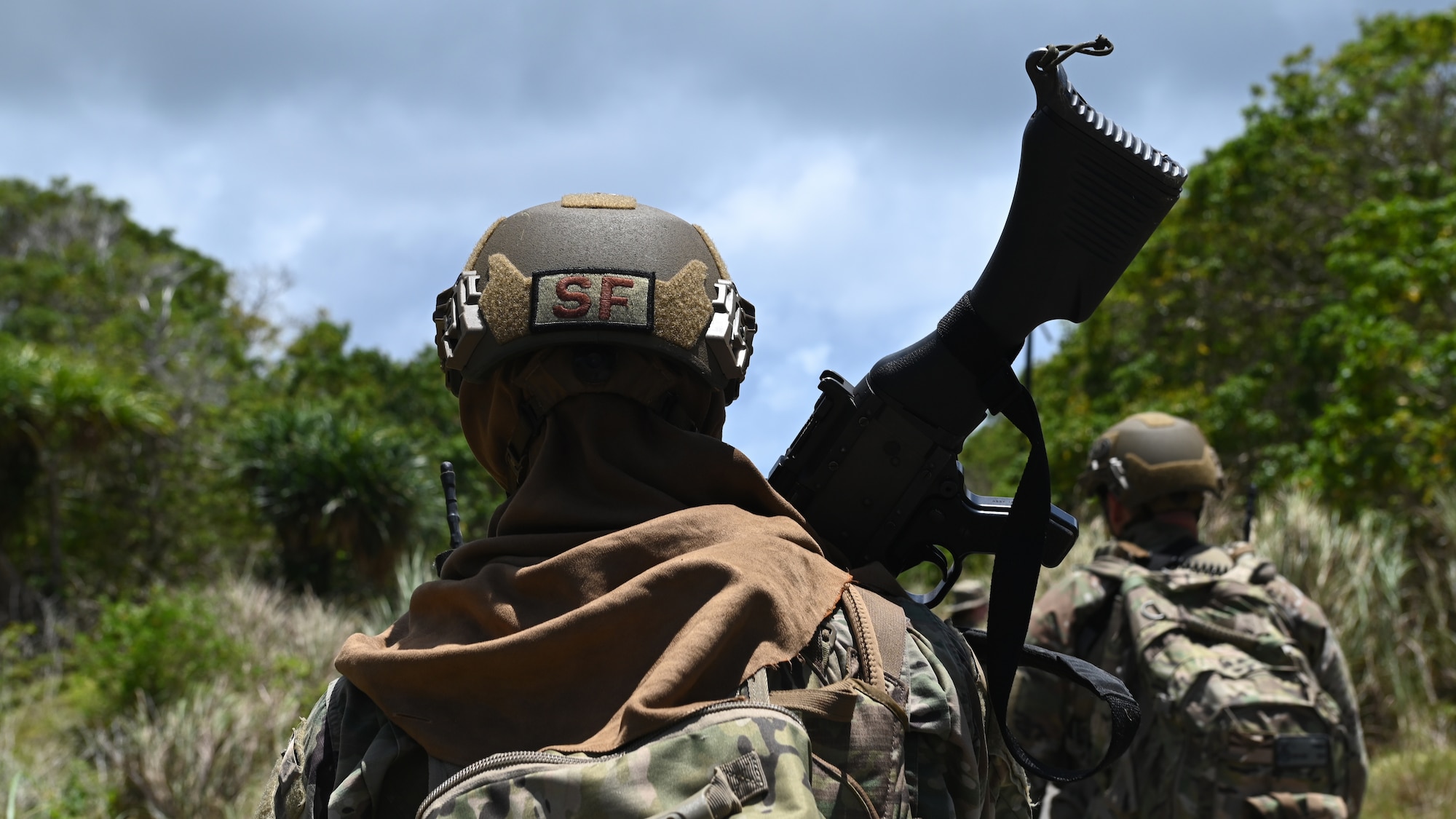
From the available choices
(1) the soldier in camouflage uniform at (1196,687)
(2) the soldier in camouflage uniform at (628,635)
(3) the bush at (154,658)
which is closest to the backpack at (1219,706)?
(1) the soldier in camouflage uniform at (1196,687)

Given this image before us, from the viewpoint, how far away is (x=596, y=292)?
185 centimetres

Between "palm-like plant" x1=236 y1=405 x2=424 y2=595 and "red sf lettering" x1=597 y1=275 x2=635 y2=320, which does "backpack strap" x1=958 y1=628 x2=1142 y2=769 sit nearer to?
"red sf lettering" x1=597 y1=275 x2=635 y2=320

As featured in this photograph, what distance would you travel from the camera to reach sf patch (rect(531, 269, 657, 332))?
1.83m

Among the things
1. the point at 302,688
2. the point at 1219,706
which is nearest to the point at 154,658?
the point at 302,688

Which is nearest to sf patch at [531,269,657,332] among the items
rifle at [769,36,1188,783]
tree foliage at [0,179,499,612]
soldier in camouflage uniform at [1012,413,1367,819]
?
rifle at [769,36,1188,783]

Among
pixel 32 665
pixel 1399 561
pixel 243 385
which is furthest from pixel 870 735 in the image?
pixel 243 385

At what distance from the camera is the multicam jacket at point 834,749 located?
1.59 m

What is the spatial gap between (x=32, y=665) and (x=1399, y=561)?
40.1 ft

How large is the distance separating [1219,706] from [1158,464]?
1.01m

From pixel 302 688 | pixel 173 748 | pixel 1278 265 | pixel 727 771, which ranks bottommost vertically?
pixel 173 748

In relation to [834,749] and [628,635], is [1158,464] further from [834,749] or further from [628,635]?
[628,635]

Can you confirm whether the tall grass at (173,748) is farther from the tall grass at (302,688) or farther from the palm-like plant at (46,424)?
the palm-like plant at (46,424)

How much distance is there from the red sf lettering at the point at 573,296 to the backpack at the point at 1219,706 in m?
2.83

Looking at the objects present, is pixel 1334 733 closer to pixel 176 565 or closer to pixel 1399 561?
pixel 1399 561
